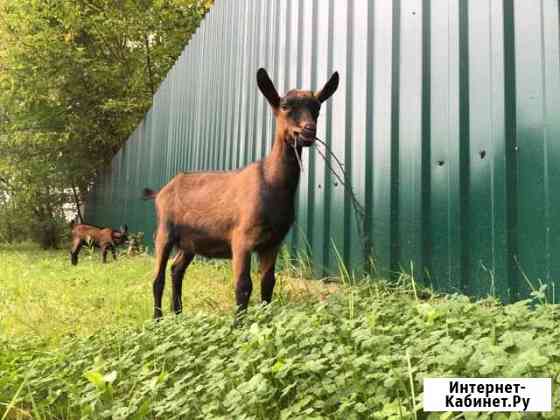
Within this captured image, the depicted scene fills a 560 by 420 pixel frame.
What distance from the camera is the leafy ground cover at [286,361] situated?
1588 mm

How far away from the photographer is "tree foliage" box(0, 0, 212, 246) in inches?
612

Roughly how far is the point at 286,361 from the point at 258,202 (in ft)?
3.90

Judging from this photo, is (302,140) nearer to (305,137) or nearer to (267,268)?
(305,137)

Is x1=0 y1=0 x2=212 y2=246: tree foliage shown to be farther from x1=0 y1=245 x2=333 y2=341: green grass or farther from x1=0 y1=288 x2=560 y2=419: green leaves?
x1=0 y1=288 x2=560 y2=419: green leaves

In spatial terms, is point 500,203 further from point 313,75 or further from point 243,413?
point 313,75

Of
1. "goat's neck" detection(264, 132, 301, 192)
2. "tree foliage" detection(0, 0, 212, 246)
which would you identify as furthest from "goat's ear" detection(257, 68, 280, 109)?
"tree foliage" detection(0, 0, 212, 246)

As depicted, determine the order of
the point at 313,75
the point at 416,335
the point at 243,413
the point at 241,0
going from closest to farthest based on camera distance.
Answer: the point at 243,413
the point at 416,335
the point at 313,75
the point at 241,0

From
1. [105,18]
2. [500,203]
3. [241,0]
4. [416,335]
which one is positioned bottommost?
[416,335]

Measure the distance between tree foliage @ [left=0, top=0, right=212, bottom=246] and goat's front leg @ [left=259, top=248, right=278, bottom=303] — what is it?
1382cm

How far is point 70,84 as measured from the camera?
16.2m

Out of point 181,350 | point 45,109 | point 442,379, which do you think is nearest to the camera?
point 442,379

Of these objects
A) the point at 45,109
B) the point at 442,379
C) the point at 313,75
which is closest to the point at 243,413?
the point at 442,379

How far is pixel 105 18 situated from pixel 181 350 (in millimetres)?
16445

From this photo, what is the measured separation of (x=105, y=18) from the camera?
53.9 ft
